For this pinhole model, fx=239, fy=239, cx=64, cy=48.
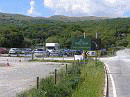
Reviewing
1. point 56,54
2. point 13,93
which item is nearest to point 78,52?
point 56,54

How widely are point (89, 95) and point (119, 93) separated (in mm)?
2816

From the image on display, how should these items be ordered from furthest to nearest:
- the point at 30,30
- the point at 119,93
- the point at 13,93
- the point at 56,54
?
the point at 30,30 < the point at 56,54 < the point at 13,93 < the point at 119,93

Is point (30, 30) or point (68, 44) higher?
point (30, 30)

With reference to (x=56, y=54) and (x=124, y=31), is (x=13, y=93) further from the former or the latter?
(x=124, y=31)

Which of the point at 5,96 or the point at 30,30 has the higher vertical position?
the point at 30,30

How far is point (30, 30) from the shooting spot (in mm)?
109188

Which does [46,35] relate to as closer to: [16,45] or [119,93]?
[16,45]

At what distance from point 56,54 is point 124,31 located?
69.1 metres

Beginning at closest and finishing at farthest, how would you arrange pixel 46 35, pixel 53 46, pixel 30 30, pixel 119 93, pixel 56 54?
pixel 119 93, pixel 56 54, pixel 53 46, pixel 46 35, pixel 30 30

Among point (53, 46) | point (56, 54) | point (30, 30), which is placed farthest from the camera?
point (30, 30)

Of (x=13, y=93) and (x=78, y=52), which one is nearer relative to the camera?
(x=13, y=93)

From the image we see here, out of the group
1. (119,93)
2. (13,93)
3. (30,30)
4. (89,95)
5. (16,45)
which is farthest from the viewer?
(30,30)

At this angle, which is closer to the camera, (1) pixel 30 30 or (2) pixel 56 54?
(2) pixel 56 54

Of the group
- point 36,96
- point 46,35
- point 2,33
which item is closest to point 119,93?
point 36,96
